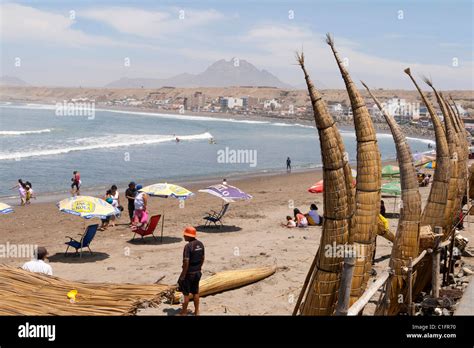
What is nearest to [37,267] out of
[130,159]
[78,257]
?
[78,257]

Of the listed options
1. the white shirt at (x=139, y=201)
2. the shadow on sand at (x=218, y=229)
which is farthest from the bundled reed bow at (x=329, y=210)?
the shadow on sand at (x=218, y=229)

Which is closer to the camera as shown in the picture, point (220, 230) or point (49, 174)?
point (220, 230)

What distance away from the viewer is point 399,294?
27.3ft

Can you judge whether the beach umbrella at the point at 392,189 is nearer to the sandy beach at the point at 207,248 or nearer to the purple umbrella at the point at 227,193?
the sandy beach at the point at 207,248

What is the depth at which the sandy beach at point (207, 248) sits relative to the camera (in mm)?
10586

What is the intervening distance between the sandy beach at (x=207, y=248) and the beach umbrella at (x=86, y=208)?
117 cm

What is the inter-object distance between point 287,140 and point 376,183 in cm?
7024

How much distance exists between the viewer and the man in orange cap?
8523mm

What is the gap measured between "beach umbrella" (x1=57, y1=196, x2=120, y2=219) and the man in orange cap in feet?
17.8

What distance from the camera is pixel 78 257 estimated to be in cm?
1384

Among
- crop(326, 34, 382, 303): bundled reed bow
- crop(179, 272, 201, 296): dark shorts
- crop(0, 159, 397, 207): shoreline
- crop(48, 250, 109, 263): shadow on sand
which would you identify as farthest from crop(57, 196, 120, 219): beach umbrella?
crop(0, 159, 397, 207): shoreline

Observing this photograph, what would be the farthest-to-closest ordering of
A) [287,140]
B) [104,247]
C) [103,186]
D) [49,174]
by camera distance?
[287,140]
[49,174]
[103,186]
[104,247]
